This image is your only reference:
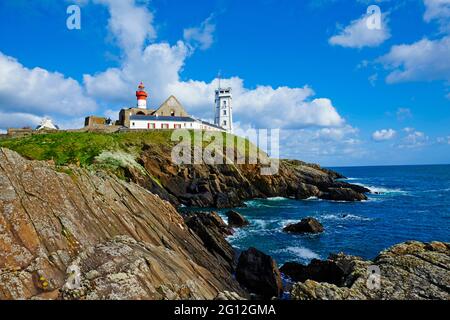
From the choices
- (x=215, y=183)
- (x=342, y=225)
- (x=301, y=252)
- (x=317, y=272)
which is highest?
(x=215, y=183)

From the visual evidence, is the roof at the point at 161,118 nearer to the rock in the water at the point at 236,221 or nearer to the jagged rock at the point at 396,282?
the rock in the water at the point at 236,221

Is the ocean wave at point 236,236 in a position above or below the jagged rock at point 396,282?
below

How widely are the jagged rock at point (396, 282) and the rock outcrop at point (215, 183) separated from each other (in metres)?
47.6

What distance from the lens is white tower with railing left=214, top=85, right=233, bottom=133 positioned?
396 ft

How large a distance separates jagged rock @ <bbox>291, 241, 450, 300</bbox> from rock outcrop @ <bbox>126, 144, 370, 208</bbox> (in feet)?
156

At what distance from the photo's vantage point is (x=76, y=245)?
13406 mm

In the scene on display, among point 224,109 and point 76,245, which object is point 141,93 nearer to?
point 224,109

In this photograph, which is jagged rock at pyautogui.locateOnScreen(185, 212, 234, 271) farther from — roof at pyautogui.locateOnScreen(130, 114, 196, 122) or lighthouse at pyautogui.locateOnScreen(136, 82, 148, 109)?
lighthouse at pyautogui.locateOnScreen(136, 82, 148, 109)

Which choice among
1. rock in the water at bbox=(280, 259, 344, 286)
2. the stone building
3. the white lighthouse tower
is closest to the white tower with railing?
the white lighthouse tower

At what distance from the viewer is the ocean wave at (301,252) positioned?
32.5 m

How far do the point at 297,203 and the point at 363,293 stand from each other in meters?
58.6

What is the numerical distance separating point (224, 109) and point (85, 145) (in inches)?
2699

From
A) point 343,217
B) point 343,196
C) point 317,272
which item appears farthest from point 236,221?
point 343,196

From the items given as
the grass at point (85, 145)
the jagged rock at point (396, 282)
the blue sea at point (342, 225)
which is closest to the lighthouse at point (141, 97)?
the grass at point (85, 145)
